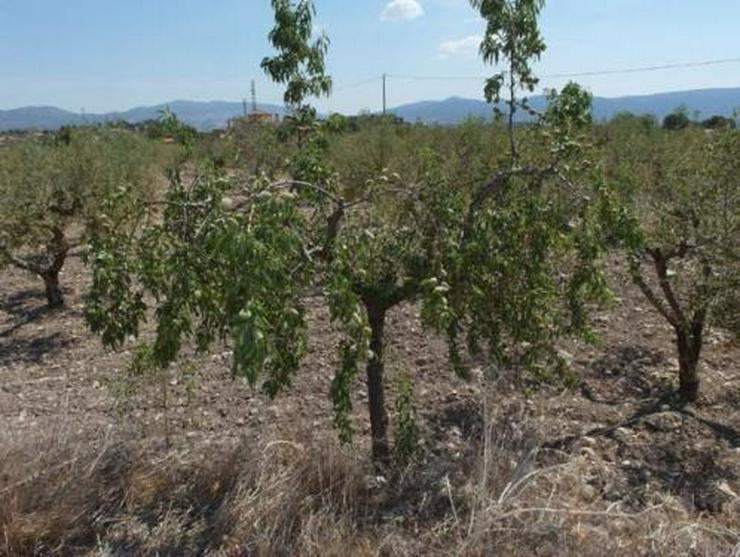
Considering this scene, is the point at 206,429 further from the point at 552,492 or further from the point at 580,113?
the point at 580,113

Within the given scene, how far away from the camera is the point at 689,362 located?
553 centimetres

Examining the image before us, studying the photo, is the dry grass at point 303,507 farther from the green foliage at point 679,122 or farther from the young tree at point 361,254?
the green foliage at point 679,122

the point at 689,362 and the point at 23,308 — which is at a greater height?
the point at 689,362

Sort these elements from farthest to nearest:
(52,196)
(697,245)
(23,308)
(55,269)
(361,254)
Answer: (52,196) < (23,308) < (55,269) < (697,245) < (361,254)

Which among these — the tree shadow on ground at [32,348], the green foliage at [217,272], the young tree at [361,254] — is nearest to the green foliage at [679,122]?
the tree shadow on ground at [32,348]

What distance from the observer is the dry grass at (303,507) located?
282 cm

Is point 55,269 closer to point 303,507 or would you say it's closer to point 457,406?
point 457,406

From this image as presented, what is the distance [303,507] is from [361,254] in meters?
1.14

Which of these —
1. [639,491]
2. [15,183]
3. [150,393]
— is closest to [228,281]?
[639,491]

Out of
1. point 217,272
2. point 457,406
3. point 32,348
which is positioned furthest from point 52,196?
point 217,272

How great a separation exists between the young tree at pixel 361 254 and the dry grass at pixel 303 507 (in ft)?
1.33

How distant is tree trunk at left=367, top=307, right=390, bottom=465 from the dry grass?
27 cm

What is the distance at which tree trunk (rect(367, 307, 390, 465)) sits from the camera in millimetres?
3670

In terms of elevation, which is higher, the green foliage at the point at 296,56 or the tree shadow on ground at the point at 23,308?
the green foliage at the point at 296,56
